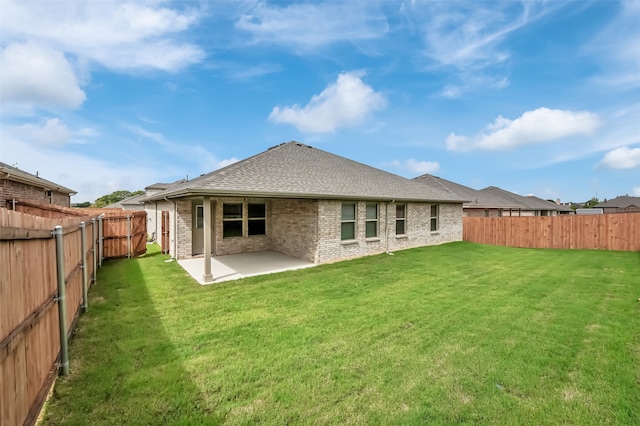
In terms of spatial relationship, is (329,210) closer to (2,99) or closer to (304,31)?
(304,31)

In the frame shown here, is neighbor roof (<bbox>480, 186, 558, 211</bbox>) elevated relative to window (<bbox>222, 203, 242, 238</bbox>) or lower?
elevated

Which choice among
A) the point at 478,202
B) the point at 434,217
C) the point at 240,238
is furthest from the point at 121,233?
the point at 478,202

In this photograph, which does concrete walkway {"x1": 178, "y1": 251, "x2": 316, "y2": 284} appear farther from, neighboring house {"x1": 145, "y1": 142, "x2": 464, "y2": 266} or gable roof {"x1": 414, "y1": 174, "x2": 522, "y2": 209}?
gable roof {"x1": 414, "y1": 174, "x2": 522, "y2": 209}

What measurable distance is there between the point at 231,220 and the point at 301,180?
3599 millimetres

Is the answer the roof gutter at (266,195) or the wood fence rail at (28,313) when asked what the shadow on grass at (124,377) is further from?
the roof gutter at (266,195)

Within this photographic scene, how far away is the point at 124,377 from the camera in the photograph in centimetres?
333

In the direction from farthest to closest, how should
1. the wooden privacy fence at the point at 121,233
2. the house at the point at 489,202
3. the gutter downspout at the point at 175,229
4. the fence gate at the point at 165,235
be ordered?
the house at the point at 489,202 < the fence gate at the point at 165,235 < the wooden privacy fence at the point at 121,233 < the gutter downspout at the point at 175,229

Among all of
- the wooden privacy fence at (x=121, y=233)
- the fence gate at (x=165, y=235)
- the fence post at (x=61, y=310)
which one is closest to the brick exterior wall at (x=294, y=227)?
the fence gate at (x=165, y=235)

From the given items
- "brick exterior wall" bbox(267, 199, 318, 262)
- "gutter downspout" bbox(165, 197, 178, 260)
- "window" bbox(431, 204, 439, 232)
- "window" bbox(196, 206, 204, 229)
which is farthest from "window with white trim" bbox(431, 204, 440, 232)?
"gutter downspout" bbox(165, 197, 178, 260)

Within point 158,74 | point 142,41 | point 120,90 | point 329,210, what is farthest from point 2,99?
point 329,210

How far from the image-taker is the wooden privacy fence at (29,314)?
6.53ft

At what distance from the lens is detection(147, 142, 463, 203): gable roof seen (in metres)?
8.54

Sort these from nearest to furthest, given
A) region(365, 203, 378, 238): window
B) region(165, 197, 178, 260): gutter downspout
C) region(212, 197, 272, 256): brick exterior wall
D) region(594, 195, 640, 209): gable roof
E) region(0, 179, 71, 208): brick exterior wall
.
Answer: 1. region(0, 179, 71, 208): brick exterior wall
2. region(165, 197, 178, 260): gutter downspout
3. region(212, 197, 272, 256): brick exterior wall
4. region(365, 203, 378, 238): window
5. region(594, 195, 640, 209): gable roof

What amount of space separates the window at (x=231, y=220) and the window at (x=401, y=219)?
7055mm
